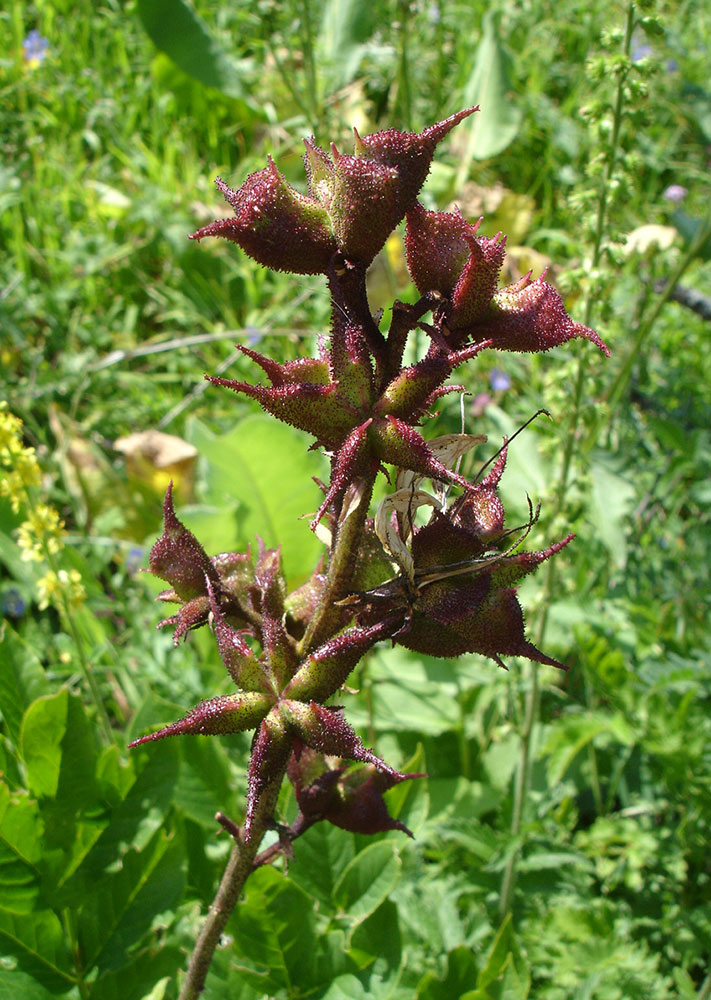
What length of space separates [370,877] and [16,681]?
84 centimetres

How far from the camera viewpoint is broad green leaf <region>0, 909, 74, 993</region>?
1685mm

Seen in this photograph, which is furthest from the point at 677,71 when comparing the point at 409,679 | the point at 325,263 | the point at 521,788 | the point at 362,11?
the point at 325,263

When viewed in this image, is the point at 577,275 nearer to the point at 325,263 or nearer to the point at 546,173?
the point at 325,263

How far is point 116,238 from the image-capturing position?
16.1 ft

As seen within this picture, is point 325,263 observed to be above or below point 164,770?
above

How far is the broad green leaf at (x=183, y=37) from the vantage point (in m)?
4.76

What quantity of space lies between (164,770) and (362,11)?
4.65m

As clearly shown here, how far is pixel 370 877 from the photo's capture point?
1.79m

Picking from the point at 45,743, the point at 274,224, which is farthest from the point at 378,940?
the point at 274,224

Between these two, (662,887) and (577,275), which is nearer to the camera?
(577,275)

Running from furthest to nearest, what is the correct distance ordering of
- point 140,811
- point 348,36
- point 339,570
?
point 348,36 < point 140,811 < point 339,570

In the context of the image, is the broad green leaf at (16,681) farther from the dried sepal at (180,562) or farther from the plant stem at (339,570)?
the plant stem at (339,570)

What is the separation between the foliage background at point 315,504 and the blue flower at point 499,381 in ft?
0.27

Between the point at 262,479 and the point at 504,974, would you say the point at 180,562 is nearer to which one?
the point at 504,974
